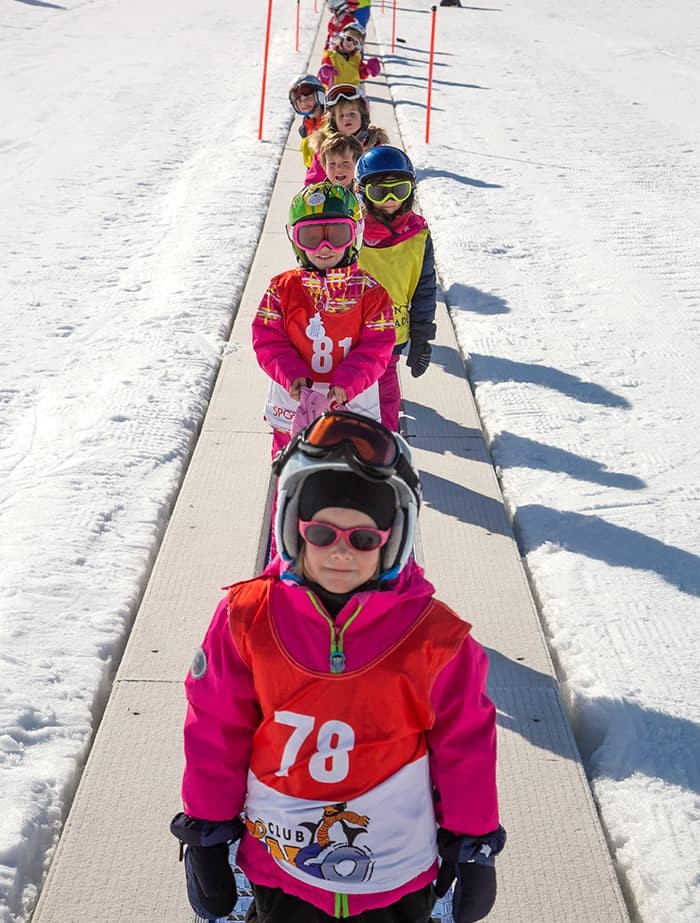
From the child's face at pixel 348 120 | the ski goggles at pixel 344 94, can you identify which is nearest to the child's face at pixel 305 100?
the ski goggles at pixel 344 94

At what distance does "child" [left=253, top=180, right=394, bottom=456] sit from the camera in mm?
4207

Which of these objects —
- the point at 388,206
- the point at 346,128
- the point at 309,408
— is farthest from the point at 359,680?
the point at 346,128

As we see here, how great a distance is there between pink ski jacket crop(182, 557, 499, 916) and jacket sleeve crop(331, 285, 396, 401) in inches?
77.5

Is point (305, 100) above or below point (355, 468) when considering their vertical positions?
below

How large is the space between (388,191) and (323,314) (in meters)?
1.39

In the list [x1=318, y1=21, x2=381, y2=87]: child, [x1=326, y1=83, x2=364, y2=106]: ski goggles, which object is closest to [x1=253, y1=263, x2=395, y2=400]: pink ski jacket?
[x1=326, y1=83, x2=364, y2=106]: ski goggles

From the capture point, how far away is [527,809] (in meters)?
3.43

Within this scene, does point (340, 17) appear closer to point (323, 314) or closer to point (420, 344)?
point (420, 344)

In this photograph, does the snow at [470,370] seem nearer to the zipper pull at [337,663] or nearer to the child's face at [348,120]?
the zipper pull at [337,663]

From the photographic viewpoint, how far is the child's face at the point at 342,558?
2.14 metres

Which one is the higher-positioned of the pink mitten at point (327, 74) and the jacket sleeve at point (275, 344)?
the jacket sleeve at point (275, 344)

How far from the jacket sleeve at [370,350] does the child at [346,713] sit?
6.35ft

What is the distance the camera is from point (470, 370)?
7297mm

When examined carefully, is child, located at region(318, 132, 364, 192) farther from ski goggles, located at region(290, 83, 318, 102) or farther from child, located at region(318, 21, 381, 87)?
child, located at region(318, 21, 381, 87)
